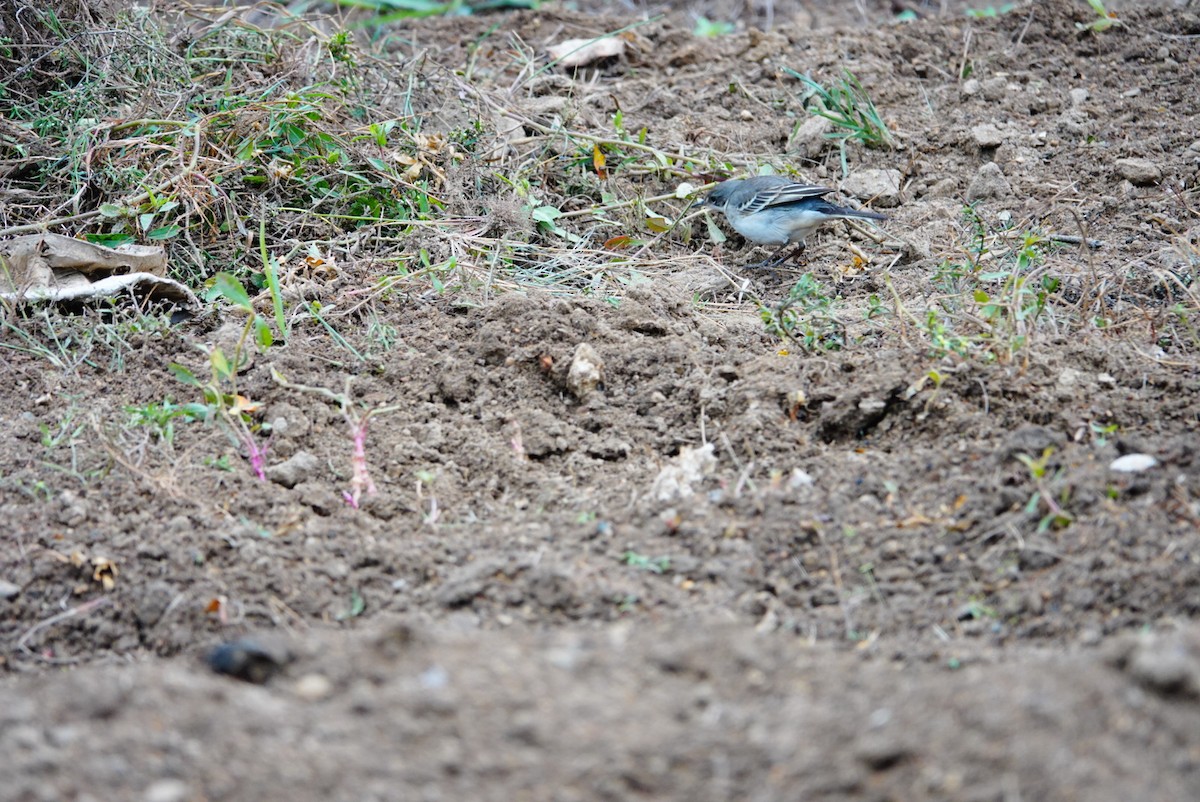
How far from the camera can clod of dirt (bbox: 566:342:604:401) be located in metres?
4.06

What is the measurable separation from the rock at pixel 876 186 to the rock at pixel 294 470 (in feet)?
10.2

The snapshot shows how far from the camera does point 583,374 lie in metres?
4.06

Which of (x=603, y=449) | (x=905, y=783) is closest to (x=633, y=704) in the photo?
(x=905, y=783)

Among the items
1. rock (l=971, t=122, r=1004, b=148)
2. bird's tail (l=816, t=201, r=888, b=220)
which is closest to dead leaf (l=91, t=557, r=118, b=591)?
bird's tail (l=816, t=201, r=888, b=220)

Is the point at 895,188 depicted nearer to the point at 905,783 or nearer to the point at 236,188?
the point at 236,188

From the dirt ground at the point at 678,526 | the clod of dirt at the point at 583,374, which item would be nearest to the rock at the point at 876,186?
the dirt ground at the point at 678,526

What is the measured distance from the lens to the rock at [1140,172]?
5.23 metres

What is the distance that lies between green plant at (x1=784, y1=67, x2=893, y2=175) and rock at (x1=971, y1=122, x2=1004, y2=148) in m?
0.42

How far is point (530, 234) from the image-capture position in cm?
518

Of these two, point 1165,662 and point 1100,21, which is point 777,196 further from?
point 1165,662

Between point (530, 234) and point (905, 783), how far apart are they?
3566 mm

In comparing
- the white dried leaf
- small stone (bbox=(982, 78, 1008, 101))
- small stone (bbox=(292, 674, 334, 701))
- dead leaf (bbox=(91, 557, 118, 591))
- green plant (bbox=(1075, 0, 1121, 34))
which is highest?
green plant (bbox=(1075, 0, 1121, 34))

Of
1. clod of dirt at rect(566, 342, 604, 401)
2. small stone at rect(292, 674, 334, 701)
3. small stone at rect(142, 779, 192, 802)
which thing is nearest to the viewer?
small stone at rect(142, 779, 192, 802)

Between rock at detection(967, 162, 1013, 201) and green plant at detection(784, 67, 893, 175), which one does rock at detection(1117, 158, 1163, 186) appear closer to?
rock at detection(967, 162, 1013, 201)
